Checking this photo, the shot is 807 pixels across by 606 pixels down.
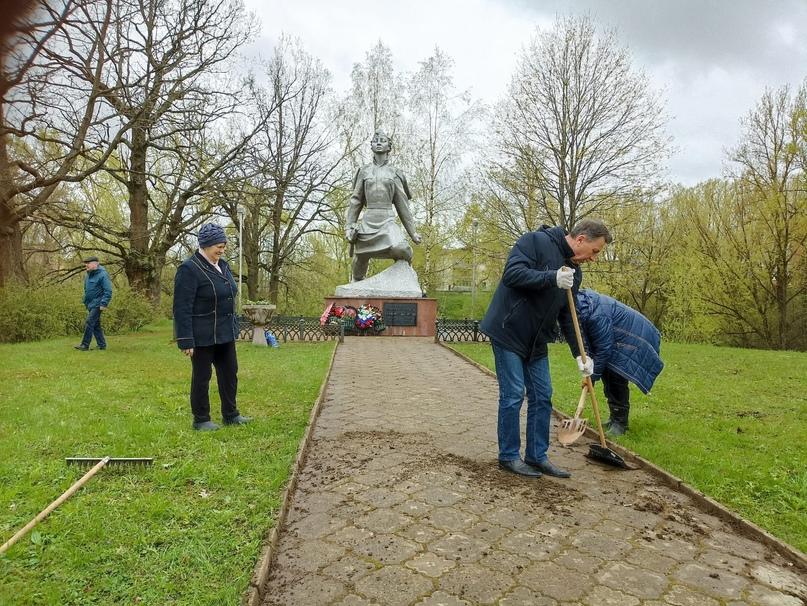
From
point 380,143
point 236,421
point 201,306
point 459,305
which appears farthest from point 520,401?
point 459,305

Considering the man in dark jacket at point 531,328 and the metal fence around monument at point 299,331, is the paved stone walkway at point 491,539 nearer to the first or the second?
the man in dark jacket at point 531,328

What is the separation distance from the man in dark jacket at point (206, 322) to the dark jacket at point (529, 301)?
2.40 m

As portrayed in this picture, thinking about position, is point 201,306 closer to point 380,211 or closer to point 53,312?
point 53,312

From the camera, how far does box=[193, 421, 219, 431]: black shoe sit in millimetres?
4715

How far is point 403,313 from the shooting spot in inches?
605

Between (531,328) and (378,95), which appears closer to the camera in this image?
(531,328)

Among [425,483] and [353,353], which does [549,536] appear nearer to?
[425,483]

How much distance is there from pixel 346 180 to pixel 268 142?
13.2 feet

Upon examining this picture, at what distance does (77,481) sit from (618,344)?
4300mm

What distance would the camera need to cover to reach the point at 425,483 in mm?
3631

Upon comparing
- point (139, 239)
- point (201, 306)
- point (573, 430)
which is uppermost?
point (139, 239)

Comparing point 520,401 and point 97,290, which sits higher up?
point 97,290

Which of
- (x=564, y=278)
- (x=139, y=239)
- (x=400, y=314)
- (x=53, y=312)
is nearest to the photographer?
(x=564, y=278)

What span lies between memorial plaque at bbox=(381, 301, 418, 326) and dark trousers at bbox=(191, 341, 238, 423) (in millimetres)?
10342
